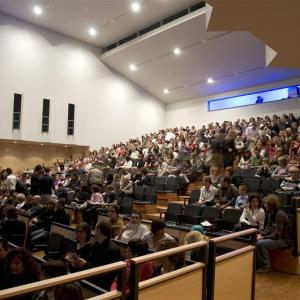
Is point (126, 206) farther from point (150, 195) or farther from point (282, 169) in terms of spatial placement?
point (282, 169)

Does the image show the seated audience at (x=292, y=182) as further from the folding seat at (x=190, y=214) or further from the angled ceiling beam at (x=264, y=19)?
the angled ceiling beam at (x=264, y=19)

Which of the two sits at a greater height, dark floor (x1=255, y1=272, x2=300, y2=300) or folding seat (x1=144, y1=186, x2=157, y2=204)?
folding seat (x1=144, y1=186, x2=157, y2=204)

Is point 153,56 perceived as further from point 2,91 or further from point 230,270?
point 230,270

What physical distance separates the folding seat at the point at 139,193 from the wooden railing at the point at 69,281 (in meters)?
6.07

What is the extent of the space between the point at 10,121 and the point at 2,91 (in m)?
1.17

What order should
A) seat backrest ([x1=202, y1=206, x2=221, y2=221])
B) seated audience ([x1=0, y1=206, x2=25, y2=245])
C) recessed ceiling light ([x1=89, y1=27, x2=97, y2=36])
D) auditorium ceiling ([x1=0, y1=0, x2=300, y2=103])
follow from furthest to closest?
recessed ceiling light ([x1=89, y1=27, x2=97, y2=36])
auditorium ceiling ([x1=0, y1=0, x2=300, y2=103])
seat backrest ([x1=202, y1=206, x2=221, y2=221])
seated audience ([x1=0, y1=206, x2=25, y2=245])

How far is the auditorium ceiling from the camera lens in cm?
1171

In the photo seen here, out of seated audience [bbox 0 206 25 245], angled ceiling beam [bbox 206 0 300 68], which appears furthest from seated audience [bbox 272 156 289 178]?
seated audience [bbox 0 206 25 245]

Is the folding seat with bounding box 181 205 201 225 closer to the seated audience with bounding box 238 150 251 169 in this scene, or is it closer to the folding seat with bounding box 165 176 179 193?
the folding seat with bounding box 165 176 179 193

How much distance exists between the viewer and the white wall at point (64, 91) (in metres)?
13.4

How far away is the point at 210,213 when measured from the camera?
5484 mm

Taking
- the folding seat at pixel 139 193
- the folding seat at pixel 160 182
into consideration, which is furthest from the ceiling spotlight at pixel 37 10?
the folding seat at pixel 139 193

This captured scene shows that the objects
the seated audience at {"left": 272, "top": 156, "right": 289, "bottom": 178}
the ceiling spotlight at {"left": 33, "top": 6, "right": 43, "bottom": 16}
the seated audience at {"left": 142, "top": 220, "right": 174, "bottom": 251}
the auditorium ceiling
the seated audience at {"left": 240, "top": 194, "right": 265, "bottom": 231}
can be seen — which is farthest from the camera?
the ceiling spotlight at {"left": 33, "top": 6, "right": 43, "bottom": 16}

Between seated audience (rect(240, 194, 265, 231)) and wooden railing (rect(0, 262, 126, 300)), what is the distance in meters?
3.19
